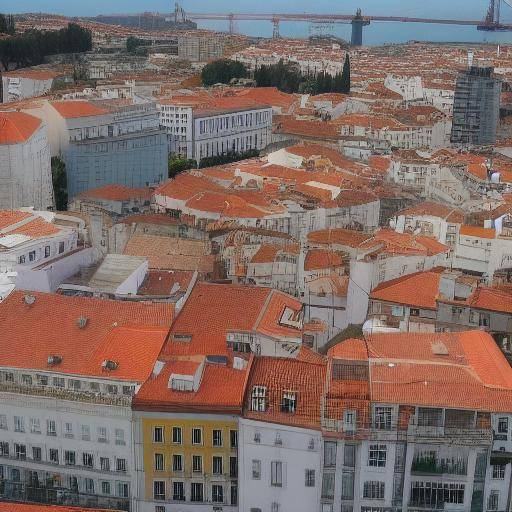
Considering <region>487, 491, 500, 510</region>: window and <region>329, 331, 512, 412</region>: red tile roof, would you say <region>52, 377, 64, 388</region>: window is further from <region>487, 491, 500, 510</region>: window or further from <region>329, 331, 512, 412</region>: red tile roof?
<region>487, 491, 500, 510</region>: window

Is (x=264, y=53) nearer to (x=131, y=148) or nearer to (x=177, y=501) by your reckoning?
(x=131, y=148)

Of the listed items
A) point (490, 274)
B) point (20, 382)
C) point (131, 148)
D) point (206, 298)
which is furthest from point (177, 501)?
point (131, 148)

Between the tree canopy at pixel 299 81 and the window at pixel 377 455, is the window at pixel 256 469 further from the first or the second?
the tree canopy at pixel 299 81

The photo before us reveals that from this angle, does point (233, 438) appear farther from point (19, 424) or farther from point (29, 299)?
point (29, 299)

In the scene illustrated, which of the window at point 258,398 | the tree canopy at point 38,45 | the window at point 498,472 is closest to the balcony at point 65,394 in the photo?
the window at point 258,398

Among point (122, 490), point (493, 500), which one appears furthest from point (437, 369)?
point (122, 490)

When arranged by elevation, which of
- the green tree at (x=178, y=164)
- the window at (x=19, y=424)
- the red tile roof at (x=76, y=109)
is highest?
the red tile roof at (x=76, y=109)

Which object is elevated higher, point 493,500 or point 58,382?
point 58,382
